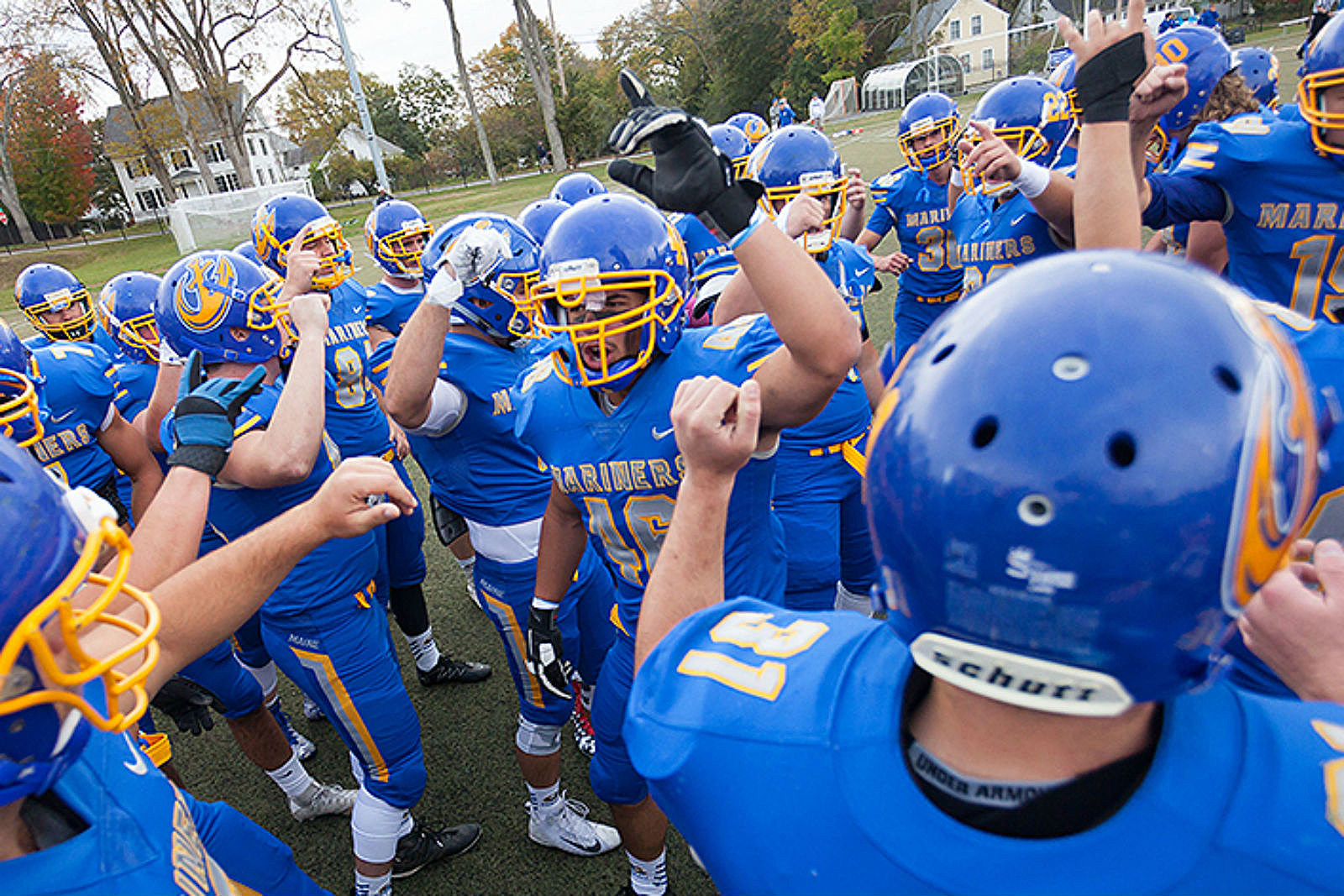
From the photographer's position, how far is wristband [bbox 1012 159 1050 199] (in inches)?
132

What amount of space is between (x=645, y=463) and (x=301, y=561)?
1.52 meters

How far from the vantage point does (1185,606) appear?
0.85m

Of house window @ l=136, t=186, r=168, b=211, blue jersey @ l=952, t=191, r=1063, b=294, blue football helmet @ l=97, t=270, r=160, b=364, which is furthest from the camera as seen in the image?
house window @ l=136, t=186, r=168, b=211

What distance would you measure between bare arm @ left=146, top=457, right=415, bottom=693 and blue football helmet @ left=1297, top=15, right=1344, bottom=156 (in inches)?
143

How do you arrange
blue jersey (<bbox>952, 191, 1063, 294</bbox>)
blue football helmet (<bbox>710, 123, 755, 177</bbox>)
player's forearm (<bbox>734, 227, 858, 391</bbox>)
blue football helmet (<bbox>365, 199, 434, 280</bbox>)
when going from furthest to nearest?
blue football helmet (<bbox>710, 123, 755, 177</bbox>) < blue football helmet (<bbox>365, 199, 434, 280</bbox>) < blue jersey (<bbox>952, 191, 1063, 294</bbox>) < player's forearm (<bbox>734, 227, 858, 391</bbox>)

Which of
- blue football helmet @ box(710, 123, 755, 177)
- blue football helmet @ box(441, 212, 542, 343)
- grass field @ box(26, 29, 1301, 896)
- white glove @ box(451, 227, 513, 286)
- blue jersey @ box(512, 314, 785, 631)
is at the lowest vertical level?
grass field @ box(26, 29, 1301, 896)

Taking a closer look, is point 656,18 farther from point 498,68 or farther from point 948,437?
point 948,437

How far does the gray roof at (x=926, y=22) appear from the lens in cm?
5281

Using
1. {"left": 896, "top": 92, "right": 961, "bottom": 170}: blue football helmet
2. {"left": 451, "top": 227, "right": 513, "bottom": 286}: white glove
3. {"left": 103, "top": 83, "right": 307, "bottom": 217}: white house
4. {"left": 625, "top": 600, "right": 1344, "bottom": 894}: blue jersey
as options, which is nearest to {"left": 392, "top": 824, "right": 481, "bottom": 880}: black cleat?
{"left": 451, "top": 227, "right": 513, "bottom": 286}: white glove

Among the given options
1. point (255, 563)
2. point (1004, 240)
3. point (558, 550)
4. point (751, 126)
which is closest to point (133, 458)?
point (558, 550)

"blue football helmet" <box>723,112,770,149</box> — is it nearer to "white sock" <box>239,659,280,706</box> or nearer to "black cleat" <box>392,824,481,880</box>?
"white sock" <box>239,659,280,706</box>

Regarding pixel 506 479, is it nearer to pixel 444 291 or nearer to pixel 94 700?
pixel 444 291

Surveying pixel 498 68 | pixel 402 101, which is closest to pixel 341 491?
pixel 498 68

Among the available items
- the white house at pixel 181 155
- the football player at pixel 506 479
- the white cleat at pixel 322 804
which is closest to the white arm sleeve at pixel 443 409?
the football player at pixel 506 479
